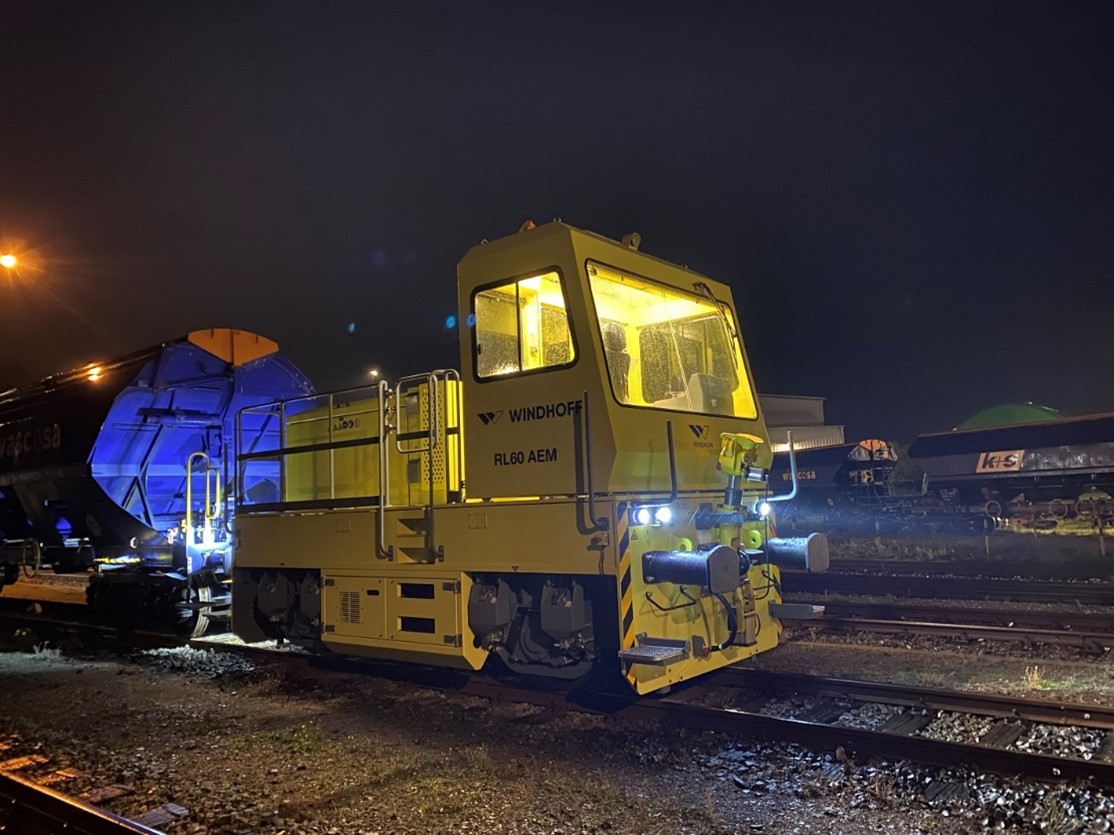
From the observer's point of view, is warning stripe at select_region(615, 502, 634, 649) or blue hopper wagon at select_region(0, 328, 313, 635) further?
blue hopper wagon at select_region(0, 328, 313, 635)

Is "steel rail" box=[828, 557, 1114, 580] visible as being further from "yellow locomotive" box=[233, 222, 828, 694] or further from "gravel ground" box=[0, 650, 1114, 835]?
"gravel ground" box=[0, 650, 1114, 835]

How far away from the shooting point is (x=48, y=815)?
14.2 feet

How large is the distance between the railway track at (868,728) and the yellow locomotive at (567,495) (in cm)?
36

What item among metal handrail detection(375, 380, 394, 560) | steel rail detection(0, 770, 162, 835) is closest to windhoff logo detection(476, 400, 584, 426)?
metal handrail detection(375, 380, 394, 560)

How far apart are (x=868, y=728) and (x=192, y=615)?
29.0 feet

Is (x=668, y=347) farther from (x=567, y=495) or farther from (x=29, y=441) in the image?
(x=29, y=441)

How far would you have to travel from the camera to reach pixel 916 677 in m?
7.12

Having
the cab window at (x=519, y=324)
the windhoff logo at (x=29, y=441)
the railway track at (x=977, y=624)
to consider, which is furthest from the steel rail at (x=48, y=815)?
the windhoff logo at (x=29, y=441)

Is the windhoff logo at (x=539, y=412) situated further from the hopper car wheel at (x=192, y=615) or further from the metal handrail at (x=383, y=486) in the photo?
the hopper car wheel at (x=192, y=615)

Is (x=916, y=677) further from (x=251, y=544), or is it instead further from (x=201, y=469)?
(x=201, y=469)

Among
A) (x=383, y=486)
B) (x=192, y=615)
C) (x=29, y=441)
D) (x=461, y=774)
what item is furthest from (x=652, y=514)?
(x=29, y=441)

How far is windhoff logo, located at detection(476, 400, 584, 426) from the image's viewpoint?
5.78 meters

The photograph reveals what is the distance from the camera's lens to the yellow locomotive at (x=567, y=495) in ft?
18.4

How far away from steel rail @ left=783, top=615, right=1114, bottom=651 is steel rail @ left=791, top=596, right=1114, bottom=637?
28cm
